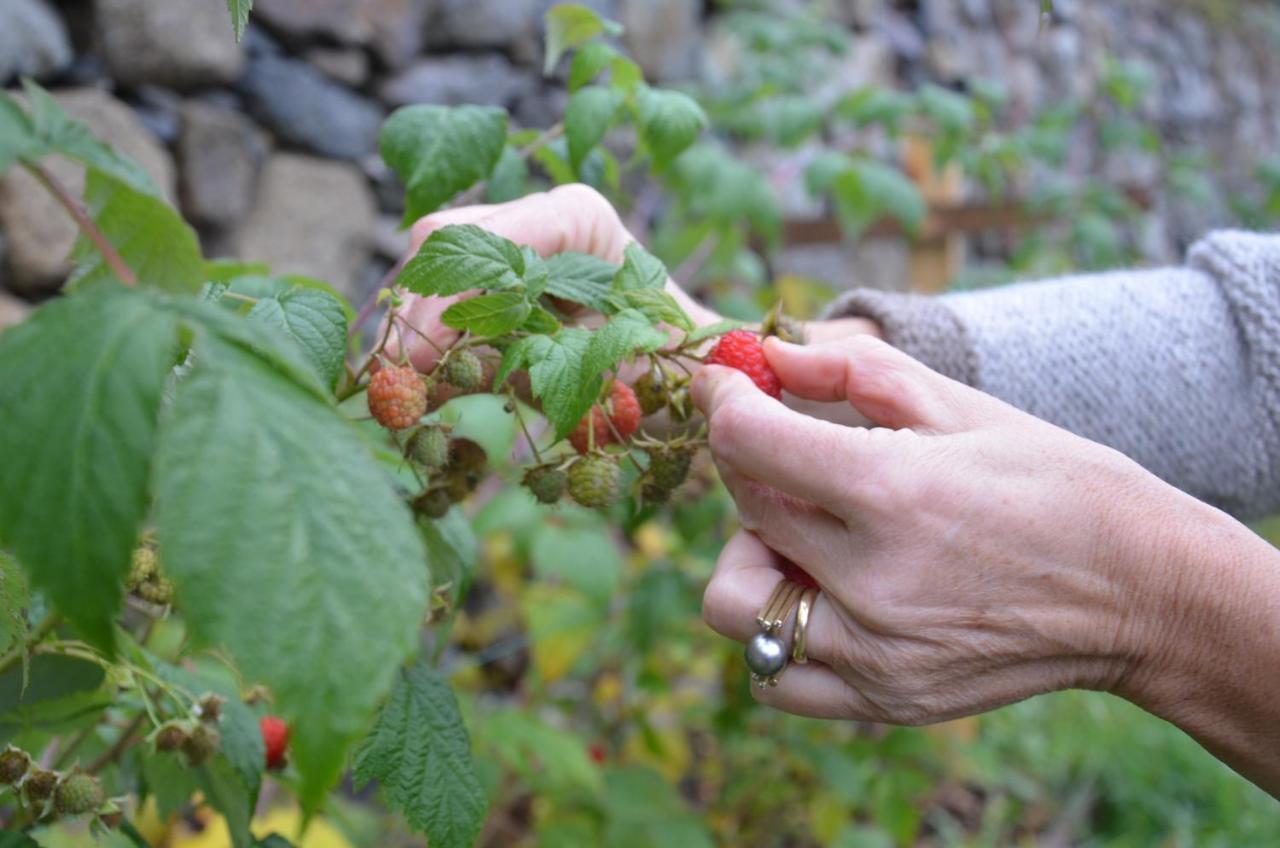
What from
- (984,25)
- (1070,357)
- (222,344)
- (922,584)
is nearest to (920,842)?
(1070,357)

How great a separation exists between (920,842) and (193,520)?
2859 mm

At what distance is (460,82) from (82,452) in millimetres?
2224

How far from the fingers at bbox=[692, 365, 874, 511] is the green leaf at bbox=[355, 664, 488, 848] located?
263 millimetres

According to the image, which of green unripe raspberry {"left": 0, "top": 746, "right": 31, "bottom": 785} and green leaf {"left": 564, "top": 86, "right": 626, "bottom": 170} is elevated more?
green leaf {"left": 564, "top": 86, "right": 626, "bottom": 170}

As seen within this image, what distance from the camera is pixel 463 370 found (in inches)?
27.2

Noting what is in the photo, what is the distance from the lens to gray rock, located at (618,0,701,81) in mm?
2818

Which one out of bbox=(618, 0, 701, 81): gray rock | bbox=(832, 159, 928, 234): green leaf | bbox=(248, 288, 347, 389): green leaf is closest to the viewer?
bbox=(248, 288, 347, 389): green leaf

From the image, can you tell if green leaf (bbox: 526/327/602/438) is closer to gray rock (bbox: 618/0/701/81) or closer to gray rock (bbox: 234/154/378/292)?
gray rock (bbox: 234/154/378/292)

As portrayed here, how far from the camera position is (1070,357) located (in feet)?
3.63

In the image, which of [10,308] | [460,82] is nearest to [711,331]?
[10,308]

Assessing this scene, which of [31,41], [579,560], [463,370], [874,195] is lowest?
[579,560]

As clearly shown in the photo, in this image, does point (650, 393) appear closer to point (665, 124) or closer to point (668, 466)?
point (668, 466)

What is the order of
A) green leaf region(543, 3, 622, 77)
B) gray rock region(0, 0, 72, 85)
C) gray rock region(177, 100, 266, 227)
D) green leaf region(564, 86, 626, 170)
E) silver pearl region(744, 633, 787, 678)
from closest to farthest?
silver pearl region(744, 633, 787, 678)
green leaf region(564, 86, 626, 170)
green leaf region(543, 3, 622, 77)
gray rock region(0, 0, 72, 85)
gray rock region(177, 100, 266, 227)

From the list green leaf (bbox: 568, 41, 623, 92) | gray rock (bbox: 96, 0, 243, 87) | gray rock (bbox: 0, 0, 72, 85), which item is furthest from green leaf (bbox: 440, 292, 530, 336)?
gray rock (bbox: 96, 0, 243, 87)
